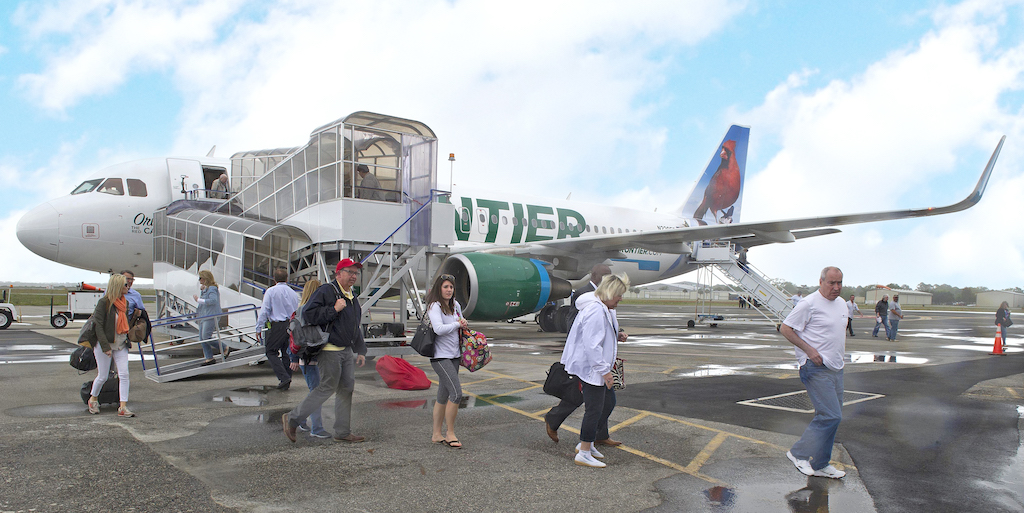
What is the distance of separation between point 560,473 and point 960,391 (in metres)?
6.70

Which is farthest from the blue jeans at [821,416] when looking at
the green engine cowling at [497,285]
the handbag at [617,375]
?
the green engine cowling at [497,285]

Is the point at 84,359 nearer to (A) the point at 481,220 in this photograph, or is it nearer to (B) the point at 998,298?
(A) the point at 481,220

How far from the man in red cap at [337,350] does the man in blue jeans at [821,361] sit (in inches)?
130

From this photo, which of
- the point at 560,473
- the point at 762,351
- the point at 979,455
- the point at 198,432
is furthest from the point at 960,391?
the point at 198,432

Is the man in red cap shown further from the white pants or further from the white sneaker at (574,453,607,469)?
the white pants

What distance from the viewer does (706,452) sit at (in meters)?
5.02

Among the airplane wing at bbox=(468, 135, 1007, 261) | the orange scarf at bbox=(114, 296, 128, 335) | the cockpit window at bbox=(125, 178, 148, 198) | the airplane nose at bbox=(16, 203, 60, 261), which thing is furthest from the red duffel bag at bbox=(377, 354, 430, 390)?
the airplane nose at bbox=(16, 203, 60, 261)

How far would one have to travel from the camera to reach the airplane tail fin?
90.6ft

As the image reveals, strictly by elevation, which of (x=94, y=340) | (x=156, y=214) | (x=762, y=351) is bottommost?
(x=762, y=351)

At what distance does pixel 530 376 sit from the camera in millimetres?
9016

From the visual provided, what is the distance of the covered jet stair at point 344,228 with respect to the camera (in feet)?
31.9

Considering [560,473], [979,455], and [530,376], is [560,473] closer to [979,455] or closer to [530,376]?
[979,455]

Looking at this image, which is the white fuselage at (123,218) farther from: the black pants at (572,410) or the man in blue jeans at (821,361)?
the man in blue jeans at (821,361)

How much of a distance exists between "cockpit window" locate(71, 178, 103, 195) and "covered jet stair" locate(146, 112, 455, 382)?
13.5 ft
